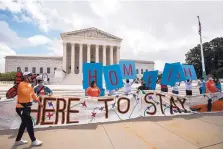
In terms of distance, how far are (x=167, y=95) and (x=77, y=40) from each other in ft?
152

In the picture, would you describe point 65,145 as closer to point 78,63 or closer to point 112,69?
point 112,69

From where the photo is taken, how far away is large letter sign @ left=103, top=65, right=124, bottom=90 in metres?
8.34

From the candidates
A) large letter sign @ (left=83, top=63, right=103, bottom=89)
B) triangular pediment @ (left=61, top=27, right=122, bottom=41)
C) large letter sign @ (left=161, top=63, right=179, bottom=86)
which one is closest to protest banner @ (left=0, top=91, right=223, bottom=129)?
large letter sign @ (left=161, top=63, right=179, bottom=86)

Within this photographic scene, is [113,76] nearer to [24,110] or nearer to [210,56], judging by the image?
[24,110]

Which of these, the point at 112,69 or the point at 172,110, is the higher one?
the point at 112,69

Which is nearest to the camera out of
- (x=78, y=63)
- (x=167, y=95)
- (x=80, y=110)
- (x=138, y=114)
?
(x=80, y=110)

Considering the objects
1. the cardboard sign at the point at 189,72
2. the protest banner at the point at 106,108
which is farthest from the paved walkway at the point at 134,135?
the cardboard sign at the point at 189,72

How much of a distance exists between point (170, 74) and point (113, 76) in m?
2.78

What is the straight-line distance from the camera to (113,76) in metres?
8.45

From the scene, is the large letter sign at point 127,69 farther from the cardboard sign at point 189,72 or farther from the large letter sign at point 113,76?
the cardboard sign at point 189,72

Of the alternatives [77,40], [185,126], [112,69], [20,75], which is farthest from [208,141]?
[77,40]

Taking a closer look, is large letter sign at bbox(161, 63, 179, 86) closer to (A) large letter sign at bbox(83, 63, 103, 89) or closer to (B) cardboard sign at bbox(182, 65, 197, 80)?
(B) cardboard sign at bbox(182, 65, 197, 80)

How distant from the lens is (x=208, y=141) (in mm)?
3934

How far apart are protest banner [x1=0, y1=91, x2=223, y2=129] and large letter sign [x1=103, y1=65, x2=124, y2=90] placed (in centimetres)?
224
